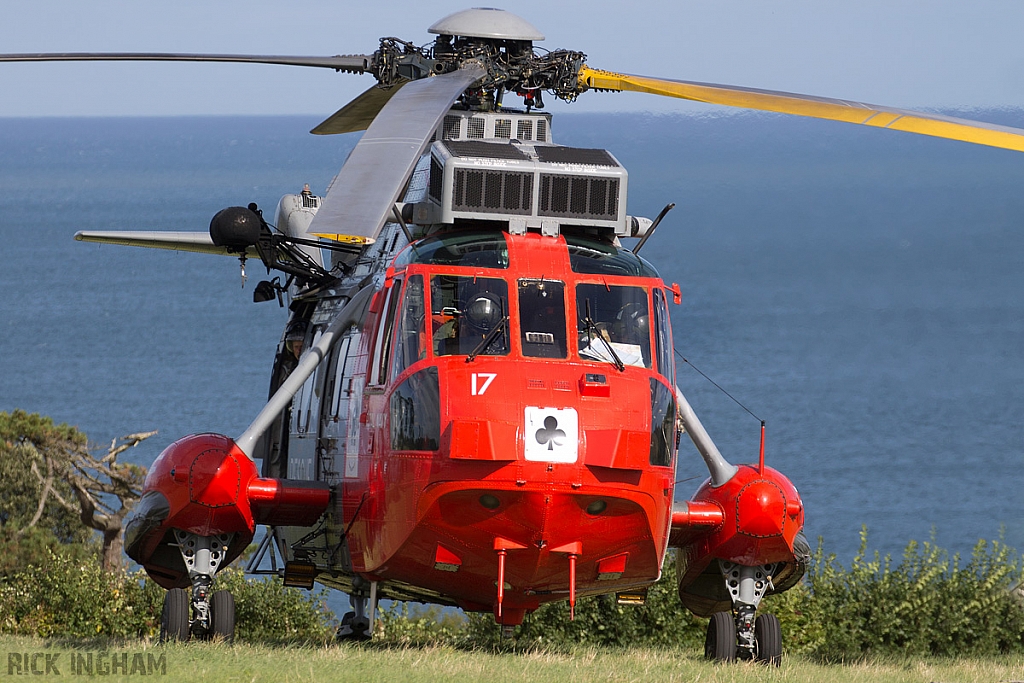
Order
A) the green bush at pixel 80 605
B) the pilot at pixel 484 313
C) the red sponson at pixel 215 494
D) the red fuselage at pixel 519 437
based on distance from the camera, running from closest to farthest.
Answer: the red fuselage at pixel 519 437
the pilot at pixel 484 313
the red sponson at pixel 215 494
the green bush at pixel 80 605

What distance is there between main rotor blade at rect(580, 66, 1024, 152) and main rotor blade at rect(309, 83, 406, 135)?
145 inches

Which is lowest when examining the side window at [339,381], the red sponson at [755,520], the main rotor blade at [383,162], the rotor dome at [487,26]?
the red sponson at [755,520]

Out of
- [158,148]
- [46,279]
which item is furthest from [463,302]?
[158,148]

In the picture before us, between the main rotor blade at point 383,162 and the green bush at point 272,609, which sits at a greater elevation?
the main rotor blade at point 383,162

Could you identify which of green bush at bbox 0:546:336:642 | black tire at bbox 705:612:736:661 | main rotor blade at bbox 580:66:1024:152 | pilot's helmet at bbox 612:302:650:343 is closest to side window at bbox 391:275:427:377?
pilot's helmet at bbox 612:302:650:343

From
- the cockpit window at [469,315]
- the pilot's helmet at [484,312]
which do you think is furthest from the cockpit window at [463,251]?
the pilot's helmet at [484,312]

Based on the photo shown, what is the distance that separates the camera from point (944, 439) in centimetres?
10094

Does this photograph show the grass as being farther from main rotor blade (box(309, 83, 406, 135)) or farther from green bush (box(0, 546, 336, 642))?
green bush (box(0, 546, 336, 642))

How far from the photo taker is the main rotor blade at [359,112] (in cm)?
1856

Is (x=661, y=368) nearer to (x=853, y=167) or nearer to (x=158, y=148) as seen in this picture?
(x=853, y=167)

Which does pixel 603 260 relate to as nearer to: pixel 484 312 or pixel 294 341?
pixel 484 312

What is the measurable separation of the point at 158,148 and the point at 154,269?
46836 millimetres

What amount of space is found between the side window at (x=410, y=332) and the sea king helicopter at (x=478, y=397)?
0.02 m

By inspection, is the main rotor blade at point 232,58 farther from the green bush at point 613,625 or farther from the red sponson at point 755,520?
the green bush at point 613,625
